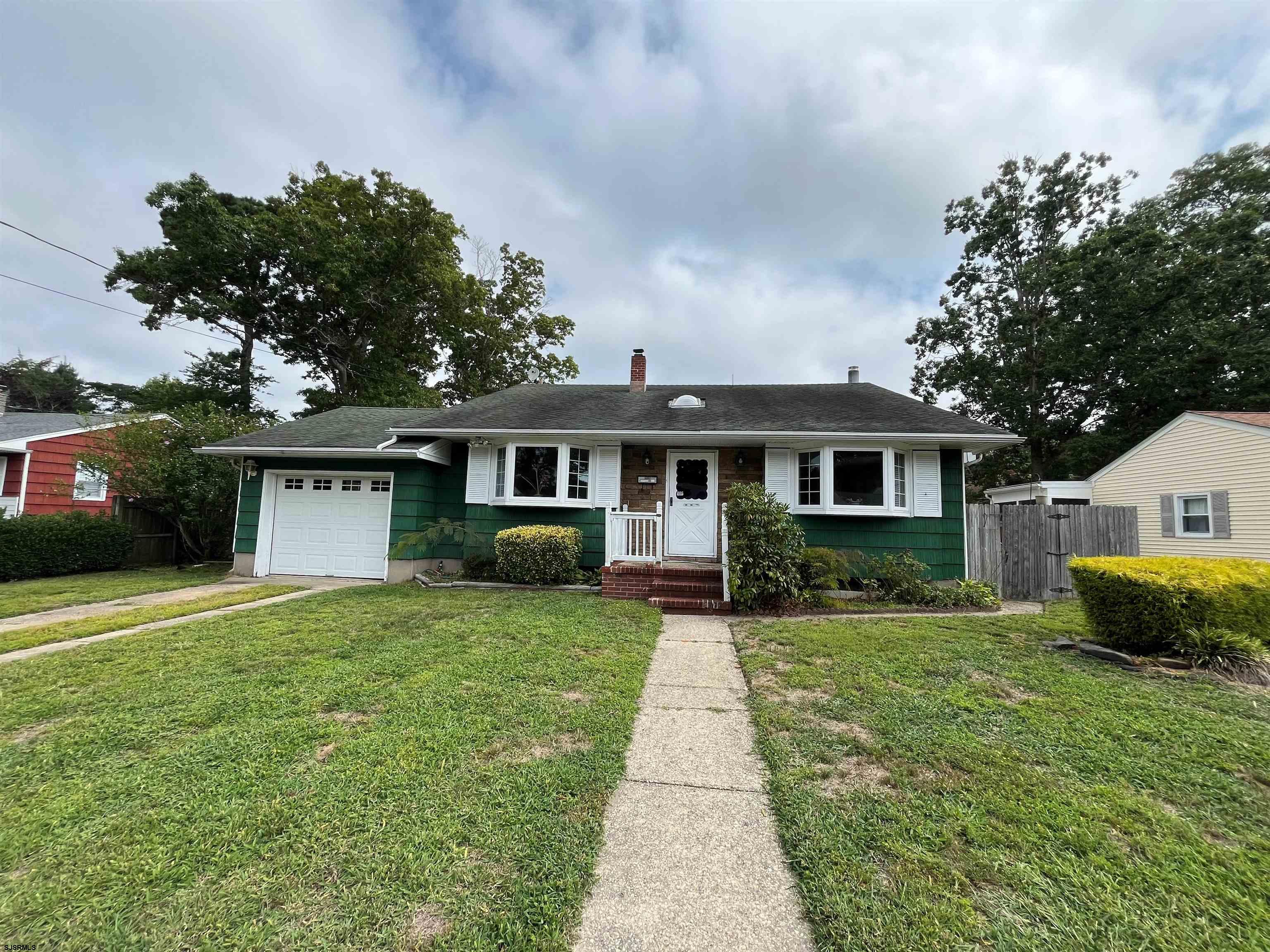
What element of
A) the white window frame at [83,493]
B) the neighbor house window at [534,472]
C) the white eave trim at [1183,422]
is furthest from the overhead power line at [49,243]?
the white eave trim at [1183,422]

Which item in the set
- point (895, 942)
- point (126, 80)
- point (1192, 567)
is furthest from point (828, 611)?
point (126, 80)

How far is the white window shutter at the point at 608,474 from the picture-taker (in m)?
9.16

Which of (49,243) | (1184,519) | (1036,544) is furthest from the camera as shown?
(1184,519)

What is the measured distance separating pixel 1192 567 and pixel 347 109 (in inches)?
625

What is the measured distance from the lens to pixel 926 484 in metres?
8.55

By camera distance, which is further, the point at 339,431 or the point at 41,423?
the point at 41,423

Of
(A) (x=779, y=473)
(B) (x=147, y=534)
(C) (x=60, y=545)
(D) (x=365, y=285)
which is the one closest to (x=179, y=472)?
(C) (x=60, y=545)

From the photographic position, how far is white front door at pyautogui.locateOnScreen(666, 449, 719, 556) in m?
9.16

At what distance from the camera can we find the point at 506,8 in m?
8.25

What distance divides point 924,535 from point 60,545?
54.9 feet

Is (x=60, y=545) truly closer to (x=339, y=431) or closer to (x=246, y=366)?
(x=339, y=431)

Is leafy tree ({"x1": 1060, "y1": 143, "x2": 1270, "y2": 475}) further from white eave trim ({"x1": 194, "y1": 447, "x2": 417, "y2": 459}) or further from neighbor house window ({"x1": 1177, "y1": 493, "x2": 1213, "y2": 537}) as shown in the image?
white eave trim ({"x1": 194, "y1": 447, "x2": 417, "y2": 459})

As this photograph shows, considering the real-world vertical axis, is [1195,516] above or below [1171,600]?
above

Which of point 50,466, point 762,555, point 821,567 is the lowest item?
point 821,567
